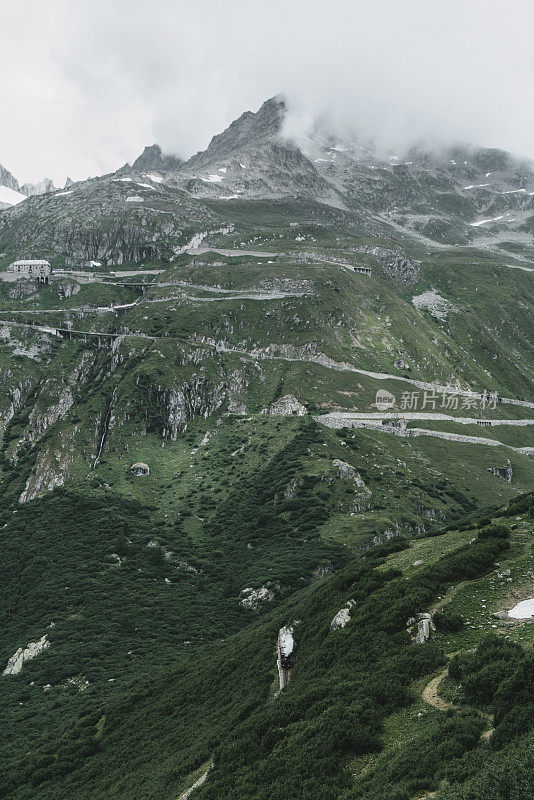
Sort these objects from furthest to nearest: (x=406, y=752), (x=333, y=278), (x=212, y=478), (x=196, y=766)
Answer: (x=333, y=278), (x=212, y=478), (x=196, y=766), (x=406, y=752)

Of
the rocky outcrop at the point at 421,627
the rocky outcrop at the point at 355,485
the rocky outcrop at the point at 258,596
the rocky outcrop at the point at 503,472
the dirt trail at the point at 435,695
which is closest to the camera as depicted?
the dirt trail at the point at 435,695

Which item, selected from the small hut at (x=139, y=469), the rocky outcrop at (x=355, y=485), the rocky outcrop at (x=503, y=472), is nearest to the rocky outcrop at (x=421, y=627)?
the rocky outcrop at (x=355, y=485)

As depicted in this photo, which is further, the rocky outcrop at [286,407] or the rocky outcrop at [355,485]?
the rocky outcrop at [286,407]

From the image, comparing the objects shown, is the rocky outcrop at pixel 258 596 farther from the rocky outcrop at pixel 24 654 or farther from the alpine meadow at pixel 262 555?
the rocky outcrop at pixel 24 654

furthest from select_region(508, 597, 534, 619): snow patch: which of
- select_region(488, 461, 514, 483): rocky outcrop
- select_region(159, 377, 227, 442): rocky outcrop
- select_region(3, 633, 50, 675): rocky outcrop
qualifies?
select_region(159, 377, 227, 442): rocky outcrop

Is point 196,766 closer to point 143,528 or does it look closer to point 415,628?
point 415,628

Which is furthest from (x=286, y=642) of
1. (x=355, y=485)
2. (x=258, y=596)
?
(x=355, y=485)

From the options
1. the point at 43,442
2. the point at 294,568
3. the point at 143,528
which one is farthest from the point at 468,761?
the point at 43,442
